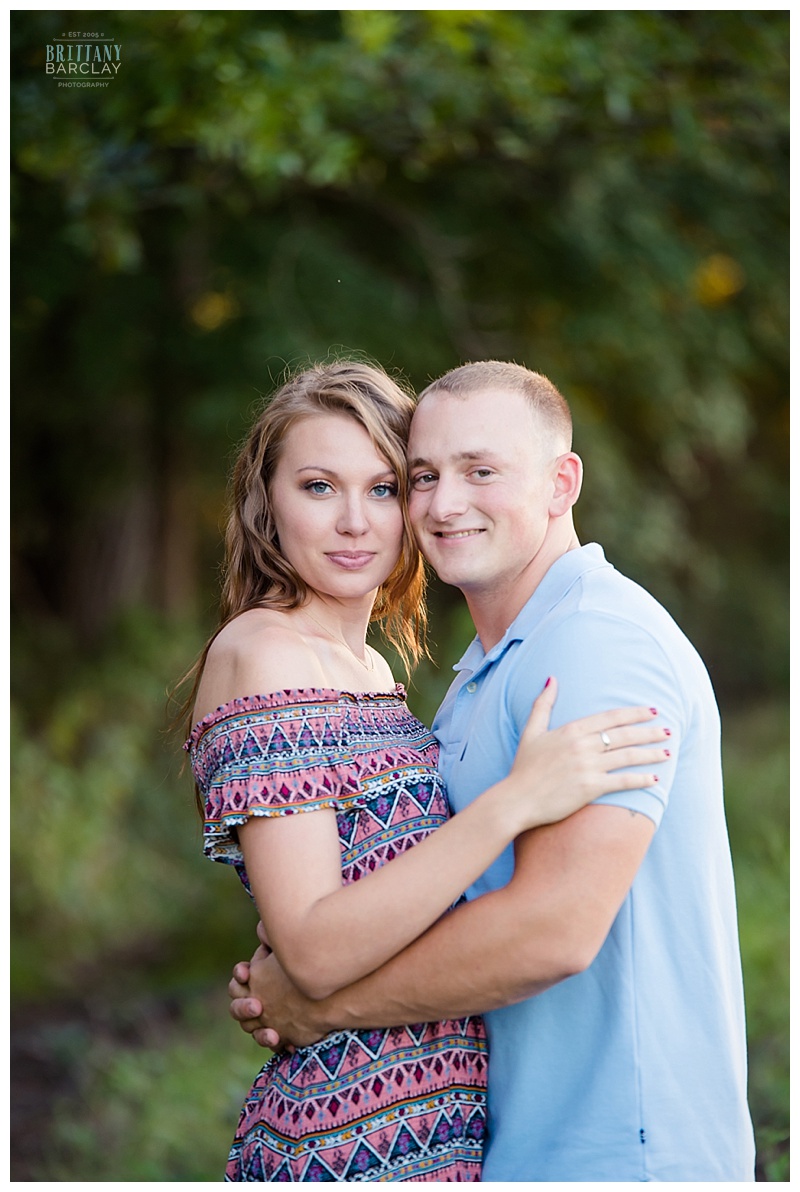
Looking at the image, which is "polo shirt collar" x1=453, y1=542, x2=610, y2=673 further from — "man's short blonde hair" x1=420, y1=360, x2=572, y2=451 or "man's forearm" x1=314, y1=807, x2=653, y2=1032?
"man's forearm" x1=314, y1=807, x2=653, y2=1032

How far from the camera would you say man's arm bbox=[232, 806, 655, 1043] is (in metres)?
1.90

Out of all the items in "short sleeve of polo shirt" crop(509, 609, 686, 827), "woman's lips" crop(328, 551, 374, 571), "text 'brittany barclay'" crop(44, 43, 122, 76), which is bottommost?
"short sleeve of polo shirt" crop(509, 609, 686, 827)

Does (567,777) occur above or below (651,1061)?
above

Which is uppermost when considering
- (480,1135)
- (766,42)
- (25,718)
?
(766,42)

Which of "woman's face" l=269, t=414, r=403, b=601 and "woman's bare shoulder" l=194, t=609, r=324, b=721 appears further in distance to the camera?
"woman's face" l=269, t=414, r=403, b=601

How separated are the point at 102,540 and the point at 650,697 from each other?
715 centimetres

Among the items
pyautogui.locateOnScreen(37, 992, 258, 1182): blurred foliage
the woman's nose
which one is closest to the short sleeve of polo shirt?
the woman's nose

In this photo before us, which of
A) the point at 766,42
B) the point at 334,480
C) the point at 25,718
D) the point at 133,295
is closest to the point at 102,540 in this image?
the point at 25,718

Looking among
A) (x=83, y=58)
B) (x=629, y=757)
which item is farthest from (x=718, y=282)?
(x=629, y=757)

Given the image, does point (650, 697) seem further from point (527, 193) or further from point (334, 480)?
point (527, 193)

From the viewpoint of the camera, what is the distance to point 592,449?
829 centimetres

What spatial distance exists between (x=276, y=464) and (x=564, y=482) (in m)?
0.61

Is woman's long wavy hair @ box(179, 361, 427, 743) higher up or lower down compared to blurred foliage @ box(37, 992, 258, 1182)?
higher up

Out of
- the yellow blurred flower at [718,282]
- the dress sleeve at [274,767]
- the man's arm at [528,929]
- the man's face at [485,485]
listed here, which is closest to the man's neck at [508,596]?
the man's face at [485,485]
